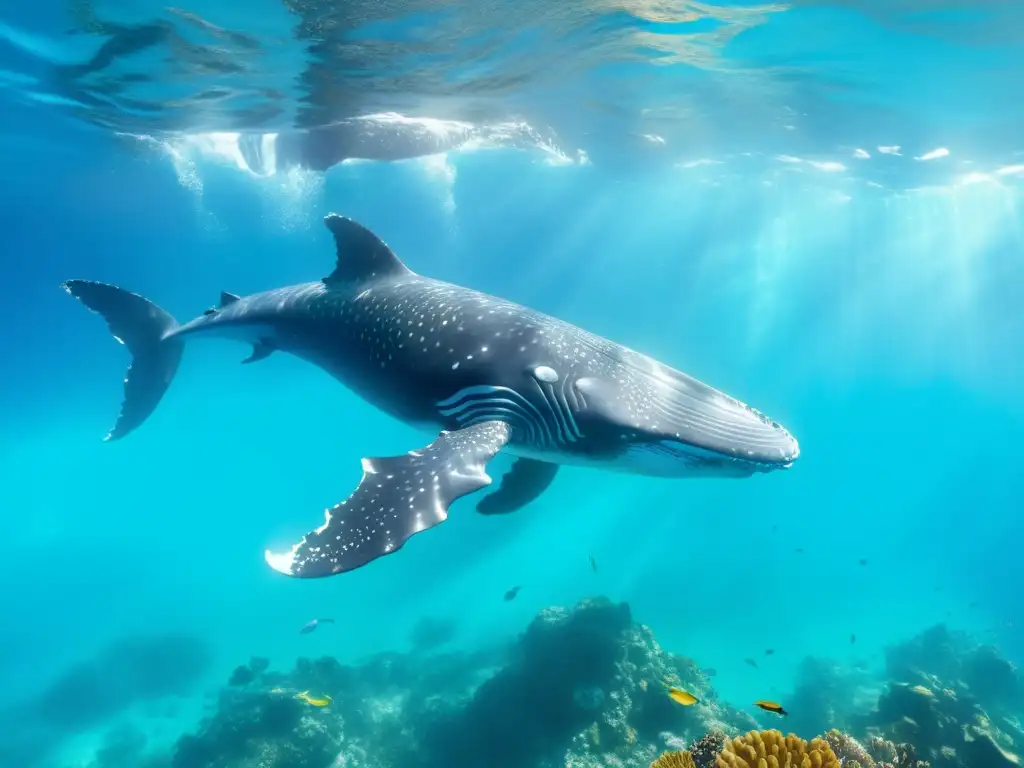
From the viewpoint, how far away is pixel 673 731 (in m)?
13.7

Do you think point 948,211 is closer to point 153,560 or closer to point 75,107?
point 75,107

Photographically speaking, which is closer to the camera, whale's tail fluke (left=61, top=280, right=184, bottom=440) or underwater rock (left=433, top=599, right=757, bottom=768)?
whale's tail fluke (left=61, top=280, right=184, bottom=440)

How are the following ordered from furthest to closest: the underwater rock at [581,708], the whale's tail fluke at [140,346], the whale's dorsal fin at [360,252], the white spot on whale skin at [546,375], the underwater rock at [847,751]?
the underwater rock at [581,708]
the whale's tail fluke at [140,346]
the whale's dorsal fin at [360,252]
the underwater rock at [847,751]
the white spot on whale skin at [546,375]

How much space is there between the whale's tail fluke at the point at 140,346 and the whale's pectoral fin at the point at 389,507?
25.1ft

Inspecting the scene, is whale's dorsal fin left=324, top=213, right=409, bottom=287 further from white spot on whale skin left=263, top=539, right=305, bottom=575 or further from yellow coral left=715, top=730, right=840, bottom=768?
yellow coral left=715, top=730, right=840, bottom=768

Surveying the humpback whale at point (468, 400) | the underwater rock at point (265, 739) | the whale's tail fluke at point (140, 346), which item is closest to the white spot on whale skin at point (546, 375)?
the humpback whale at point (468, 400)

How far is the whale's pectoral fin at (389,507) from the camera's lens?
373 cm

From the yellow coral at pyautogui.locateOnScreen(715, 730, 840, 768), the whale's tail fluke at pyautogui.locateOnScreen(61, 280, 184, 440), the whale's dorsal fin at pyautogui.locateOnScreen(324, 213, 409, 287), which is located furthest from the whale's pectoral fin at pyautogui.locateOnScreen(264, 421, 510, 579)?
the whale's tail fluke at pyautogui.locateOnScreen(61, 280, 184, 440)

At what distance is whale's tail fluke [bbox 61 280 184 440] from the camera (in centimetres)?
1007

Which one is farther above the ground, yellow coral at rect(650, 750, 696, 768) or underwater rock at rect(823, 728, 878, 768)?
underwater rock at rect(823, 728, 878, 768)

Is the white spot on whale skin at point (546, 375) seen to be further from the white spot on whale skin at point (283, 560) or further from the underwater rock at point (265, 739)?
the underwater rock at point (265, 739)

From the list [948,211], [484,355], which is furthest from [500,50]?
[948,211]

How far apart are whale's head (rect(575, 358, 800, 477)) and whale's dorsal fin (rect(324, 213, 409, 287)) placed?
3.30 metres

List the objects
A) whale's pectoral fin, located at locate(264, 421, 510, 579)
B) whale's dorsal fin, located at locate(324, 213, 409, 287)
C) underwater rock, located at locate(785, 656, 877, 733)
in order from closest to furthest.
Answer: whale's pectoral fin, located at locate(264, 421, 510, 579)
whale's dorsal fin, located at locate(324, 213, 409, 287)
underwater rock, located at locate(785, 656, 877, 733)
